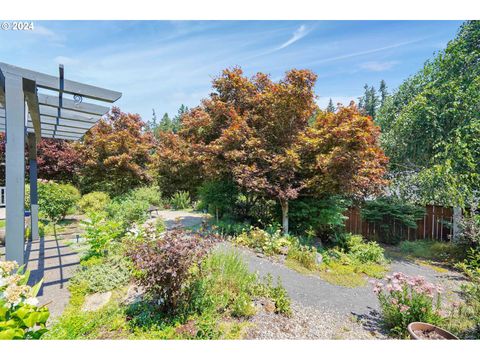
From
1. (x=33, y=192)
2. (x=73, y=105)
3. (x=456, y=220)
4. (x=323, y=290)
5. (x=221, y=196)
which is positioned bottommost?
(x=323, y=290)

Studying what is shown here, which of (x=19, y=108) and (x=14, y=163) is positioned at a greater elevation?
(x=19, y=108)

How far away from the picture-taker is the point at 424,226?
859cm

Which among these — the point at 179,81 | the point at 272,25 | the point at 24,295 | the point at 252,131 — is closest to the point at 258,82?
the point at 252,131

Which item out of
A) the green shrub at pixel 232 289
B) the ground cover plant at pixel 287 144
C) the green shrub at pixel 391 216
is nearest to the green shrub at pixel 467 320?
the green shrub at pixel 232 289

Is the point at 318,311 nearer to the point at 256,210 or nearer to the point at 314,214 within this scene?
the point at 314,214

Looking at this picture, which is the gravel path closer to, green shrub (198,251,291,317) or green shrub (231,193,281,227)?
green shrub (198,251,291,317)

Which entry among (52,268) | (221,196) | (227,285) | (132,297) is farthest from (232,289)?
(221,196)

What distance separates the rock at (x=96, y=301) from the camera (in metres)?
3.11

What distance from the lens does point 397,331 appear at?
295cm

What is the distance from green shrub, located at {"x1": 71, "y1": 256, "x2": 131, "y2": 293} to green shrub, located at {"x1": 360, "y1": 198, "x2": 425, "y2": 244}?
814 cm

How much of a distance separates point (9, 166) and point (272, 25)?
12.8ft

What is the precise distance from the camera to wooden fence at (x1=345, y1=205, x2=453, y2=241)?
816 centimetres

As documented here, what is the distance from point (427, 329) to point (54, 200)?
9.51 meters

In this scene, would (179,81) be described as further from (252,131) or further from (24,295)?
(24,295)
